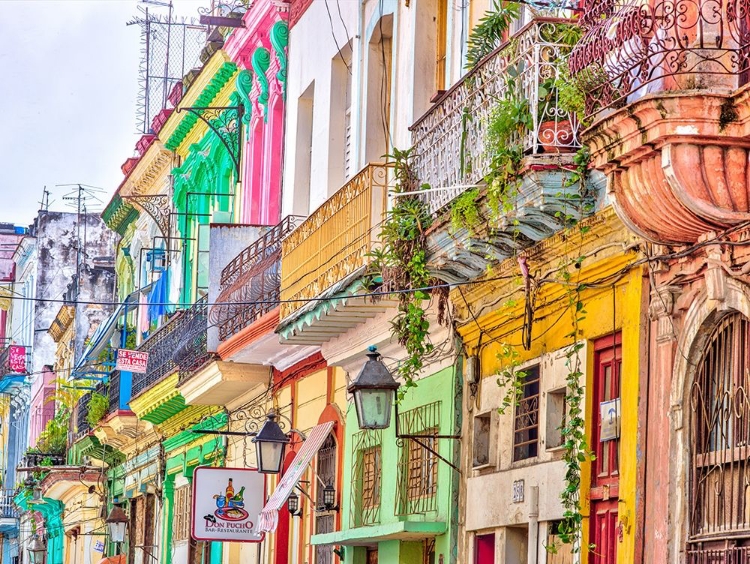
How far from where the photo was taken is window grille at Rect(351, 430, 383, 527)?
14.7 meters

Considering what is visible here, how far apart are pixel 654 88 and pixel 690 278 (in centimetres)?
112

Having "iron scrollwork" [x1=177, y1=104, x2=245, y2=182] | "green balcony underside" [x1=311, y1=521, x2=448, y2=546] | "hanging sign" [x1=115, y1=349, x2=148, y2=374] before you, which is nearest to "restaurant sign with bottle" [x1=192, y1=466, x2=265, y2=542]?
"green balcony underside" [x1=311, y1=521, x2=448, y2=546]

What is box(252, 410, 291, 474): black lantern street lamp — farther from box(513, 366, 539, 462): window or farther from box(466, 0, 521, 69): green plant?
box(466, 0, 521, 69): green plant

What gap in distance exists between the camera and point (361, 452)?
15195mm

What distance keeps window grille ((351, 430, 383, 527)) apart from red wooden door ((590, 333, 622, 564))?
4.36 m

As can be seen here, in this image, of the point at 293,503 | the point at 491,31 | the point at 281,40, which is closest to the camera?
the point at 491,31

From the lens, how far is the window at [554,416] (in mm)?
11078

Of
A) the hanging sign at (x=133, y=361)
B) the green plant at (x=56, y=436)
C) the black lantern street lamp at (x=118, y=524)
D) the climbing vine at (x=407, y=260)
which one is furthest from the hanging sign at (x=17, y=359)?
the climbing vine at (x=407, y=260)

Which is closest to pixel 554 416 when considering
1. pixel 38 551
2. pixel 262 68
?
pixel 262 68

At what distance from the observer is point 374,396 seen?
40.6 ft

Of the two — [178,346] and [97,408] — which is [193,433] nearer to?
[178,346]

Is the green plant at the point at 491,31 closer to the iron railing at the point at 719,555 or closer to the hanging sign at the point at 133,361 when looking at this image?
the iron railing at the point at 719,555

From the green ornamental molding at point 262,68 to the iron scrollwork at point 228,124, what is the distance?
1.12 meters

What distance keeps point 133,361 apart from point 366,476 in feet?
29.4
